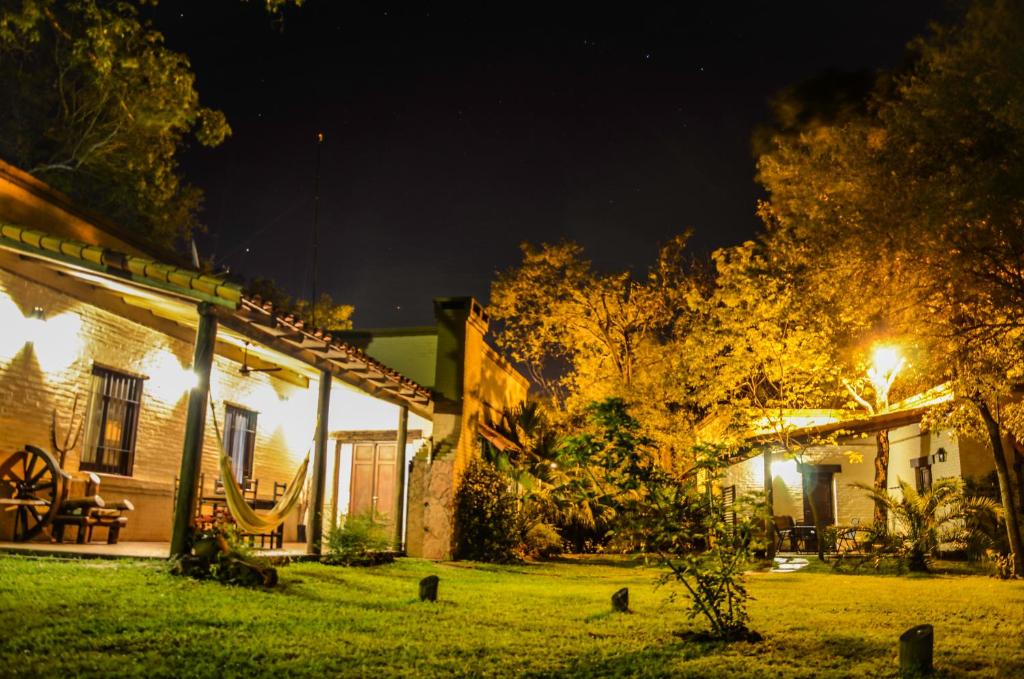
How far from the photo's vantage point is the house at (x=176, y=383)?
845 cm

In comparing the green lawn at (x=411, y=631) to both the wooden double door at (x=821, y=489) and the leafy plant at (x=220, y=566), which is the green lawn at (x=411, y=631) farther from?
the wooden double door at (x=821, y=489)

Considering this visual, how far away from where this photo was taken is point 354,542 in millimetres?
10930

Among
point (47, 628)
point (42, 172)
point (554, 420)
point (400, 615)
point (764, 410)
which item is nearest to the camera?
point (47, 628)

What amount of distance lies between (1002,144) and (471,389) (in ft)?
29.6

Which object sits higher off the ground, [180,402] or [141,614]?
[180,402]

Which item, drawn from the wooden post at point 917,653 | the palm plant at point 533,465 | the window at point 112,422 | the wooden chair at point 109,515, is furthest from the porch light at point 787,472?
Result: the wooden post at point 917,653

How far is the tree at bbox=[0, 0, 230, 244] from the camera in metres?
18.9

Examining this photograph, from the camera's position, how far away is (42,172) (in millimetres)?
20000

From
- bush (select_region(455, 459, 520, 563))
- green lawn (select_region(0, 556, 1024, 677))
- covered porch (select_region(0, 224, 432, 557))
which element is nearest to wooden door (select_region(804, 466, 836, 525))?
bush (select_region(455, 459, 520, 563))

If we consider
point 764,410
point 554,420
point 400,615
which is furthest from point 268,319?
point 554,420

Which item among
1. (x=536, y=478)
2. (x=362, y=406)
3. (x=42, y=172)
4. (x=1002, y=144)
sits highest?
(x=42, y=172)

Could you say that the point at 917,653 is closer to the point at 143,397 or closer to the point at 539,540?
the point at 143,397

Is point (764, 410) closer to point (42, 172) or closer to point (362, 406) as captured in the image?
point (362, 406)

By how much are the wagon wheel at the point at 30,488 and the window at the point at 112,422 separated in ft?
3.02
